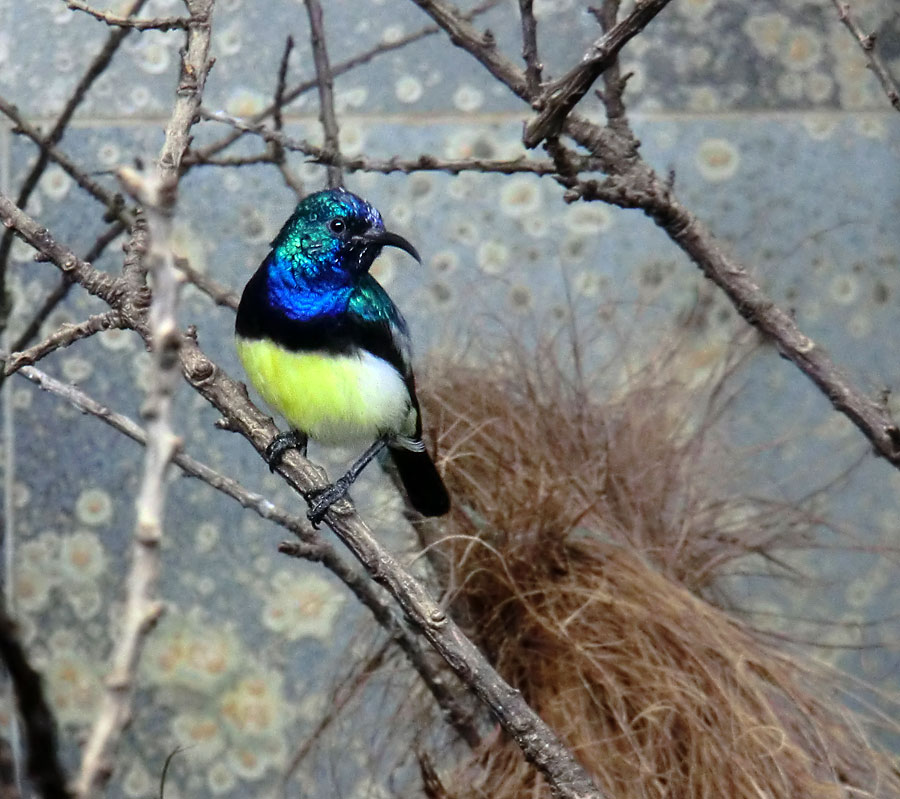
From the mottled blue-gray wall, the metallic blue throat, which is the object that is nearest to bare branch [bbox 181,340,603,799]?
the metallic blue throat

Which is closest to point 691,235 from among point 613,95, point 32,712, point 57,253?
point 613,95

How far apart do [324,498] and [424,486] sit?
0.58ft

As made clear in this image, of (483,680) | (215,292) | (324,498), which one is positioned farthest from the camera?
(215,292)

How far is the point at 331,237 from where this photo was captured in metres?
0.86

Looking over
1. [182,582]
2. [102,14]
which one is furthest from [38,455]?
[102,14]

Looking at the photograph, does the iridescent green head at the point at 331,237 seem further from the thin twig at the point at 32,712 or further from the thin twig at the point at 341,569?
the thin twig at the point at 32,712

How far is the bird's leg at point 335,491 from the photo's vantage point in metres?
0.71

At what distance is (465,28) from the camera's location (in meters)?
0.81

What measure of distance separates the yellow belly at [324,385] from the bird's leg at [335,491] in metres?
0.04

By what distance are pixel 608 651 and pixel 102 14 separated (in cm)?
55

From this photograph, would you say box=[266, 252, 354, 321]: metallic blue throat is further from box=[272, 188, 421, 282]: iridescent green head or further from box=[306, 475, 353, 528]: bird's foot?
box=[306, 475, 353, 528]: bird's foot

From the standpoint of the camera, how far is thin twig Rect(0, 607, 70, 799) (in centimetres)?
24

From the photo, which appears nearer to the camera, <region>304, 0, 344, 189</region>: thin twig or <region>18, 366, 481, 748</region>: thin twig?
<region>18, 366, 481, 748</region>: thin twig

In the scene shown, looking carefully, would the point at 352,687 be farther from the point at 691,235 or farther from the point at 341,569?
the point at 691,235
